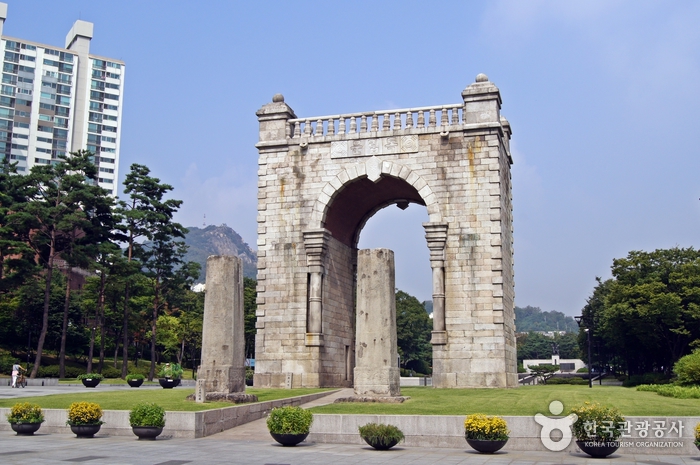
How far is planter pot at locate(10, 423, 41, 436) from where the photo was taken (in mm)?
17500

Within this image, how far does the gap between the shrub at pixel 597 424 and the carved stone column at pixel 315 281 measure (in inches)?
663

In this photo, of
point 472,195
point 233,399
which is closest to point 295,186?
point 472,195

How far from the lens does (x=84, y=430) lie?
1698cm

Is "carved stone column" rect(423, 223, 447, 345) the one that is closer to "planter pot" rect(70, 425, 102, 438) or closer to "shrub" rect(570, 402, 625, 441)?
"shrub" rect(570, 402, 625, 441)

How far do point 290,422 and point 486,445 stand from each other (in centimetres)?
452

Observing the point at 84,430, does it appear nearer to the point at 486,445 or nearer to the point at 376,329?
the point at 376,329

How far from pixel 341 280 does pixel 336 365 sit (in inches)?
169

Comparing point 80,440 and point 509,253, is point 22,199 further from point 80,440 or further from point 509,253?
point 80,440

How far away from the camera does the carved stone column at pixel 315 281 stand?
30359mm

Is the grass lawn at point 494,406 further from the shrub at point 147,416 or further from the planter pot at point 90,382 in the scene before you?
the planter pot at point 90,382

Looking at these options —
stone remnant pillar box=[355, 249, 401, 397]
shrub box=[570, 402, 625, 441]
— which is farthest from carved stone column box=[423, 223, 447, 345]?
shrub box=[570, 402, 625, 441]

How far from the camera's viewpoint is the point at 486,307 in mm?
28422

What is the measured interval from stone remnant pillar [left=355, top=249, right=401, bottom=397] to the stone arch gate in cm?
803

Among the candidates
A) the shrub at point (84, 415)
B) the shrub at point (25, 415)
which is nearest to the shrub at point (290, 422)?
the shrub at point (84, 415)
